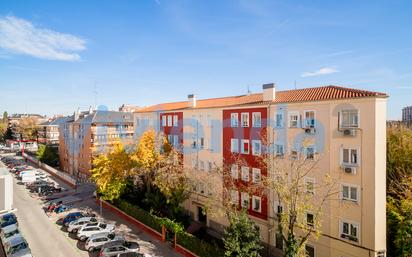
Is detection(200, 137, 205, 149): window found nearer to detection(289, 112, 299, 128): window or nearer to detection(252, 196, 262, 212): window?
detection(252, 196, 262, 212): window

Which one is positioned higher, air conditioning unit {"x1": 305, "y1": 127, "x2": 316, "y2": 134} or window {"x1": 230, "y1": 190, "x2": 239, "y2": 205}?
air conditioning unit {"x1": 305, "y1": 127, "x2": 316, "y2": 134}

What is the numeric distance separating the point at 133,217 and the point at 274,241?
15092 mm

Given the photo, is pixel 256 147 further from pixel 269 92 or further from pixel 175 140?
pixel 175 140

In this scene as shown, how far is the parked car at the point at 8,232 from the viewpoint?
24009 millimetres

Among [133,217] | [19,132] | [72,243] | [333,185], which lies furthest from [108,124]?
[19,132]

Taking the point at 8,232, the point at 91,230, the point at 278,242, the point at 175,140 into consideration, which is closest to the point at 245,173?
the point at 278,242

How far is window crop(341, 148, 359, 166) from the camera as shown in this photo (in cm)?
1941

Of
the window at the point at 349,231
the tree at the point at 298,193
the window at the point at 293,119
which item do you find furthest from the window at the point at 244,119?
the window at the point at 349,231

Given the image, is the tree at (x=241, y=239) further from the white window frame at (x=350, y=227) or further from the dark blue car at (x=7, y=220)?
the dark blue car at (x=7, y=220)

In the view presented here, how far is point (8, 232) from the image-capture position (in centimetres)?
2489

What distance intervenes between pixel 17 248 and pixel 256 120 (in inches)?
859

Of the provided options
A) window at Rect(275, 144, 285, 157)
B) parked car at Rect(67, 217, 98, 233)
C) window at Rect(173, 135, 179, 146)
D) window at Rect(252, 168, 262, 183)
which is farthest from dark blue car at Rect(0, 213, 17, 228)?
window at Rect(275, 144, 285, 157)

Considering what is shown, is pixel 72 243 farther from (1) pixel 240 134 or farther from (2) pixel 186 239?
(1) pixel 240 134

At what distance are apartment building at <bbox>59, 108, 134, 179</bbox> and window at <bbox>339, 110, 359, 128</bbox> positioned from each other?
3768 centimetres
